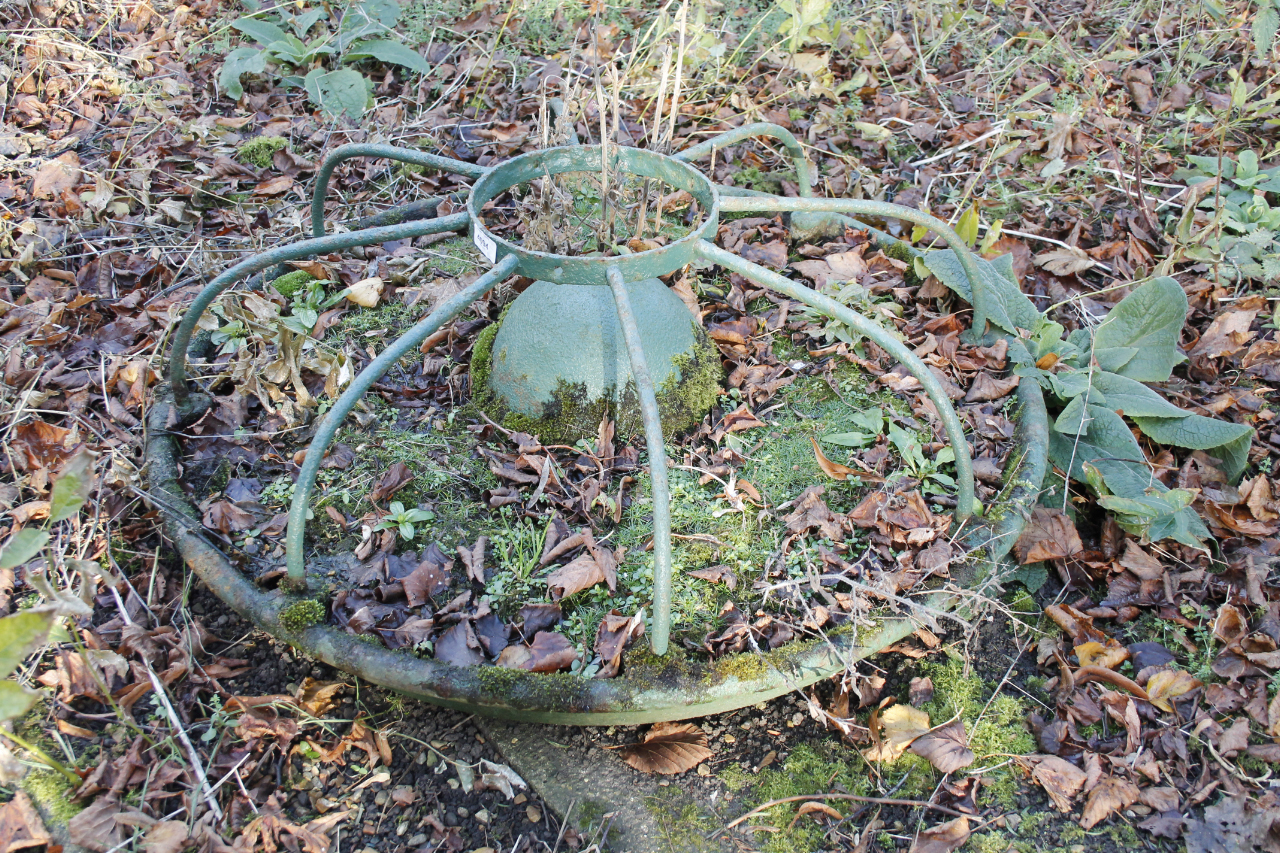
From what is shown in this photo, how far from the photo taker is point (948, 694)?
2.01 m

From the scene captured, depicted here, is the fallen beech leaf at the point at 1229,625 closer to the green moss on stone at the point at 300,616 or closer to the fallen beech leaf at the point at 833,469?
the fallen beech leaf at the point at 833,469

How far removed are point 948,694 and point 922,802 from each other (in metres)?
0.29

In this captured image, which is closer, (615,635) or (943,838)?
(943,838)

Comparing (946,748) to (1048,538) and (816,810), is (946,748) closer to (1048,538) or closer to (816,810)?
(816,810)

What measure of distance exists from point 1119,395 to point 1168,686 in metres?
0.85

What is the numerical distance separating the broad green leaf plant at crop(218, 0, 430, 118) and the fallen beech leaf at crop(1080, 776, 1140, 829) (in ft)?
12.3

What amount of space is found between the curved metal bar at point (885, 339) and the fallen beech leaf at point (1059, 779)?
586 mm

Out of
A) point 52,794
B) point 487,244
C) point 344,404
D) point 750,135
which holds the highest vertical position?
point 750,135

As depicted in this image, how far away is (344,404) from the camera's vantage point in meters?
1.76

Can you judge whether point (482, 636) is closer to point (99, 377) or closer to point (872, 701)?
point (872, 701)

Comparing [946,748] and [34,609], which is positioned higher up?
[34,609]

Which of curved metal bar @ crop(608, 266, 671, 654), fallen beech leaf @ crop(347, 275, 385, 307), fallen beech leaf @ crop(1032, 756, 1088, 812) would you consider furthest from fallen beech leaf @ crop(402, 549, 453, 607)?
fallen beech leaf @ crop(1032, 756, 1088, 812)

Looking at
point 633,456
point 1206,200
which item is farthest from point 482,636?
point 1206,200

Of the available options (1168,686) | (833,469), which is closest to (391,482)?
(833,469)
